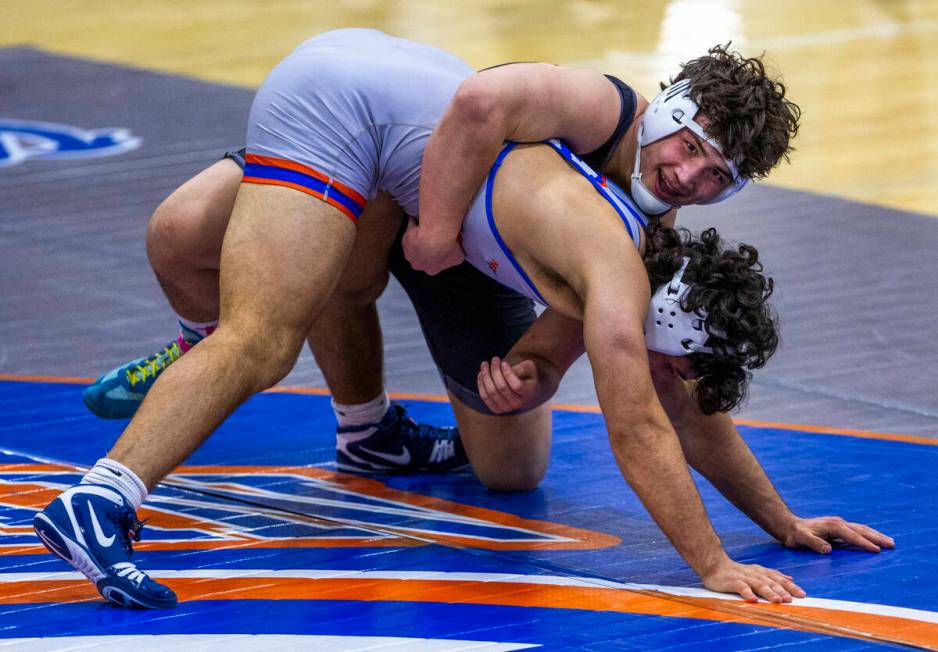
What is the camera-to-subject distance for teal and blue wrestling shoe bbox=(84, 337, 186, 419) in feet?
15.3

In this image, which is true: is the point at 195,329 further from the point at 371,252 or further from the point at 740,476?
the point at 740,476

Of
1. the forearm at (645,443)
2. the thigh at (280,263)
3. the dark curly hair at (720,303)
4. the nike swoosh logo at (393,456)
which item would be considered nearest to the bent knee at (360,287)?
the nike swoosh logo at (393,456)

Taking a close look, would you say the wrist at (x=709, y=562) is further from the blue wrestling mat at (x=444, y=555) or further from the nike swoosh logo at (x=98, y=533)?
the nike swoosh logo at (x=98, y=533)

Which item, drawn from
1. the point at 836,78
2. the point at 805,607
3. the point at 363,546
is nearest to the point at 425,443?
the point at 363,546

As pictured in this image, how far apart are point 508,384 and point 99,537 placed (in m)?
0.97

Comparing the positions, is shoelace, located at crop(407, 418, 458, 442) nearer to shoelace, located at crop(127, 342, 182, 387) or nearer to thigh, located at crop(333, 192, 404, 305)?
thigh, located at crop(333, 192, 404, 305)

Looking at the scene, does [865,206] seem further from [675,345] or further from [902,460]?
[675,345]

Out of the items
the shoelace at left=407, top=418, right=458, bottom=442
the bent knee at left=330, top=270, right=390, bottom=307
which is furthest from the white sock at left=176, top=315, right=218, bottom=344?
the shoelace at left=407, top=418, right=458, bottom=442

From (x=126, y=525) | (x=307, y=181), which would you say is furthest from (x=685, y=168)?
(x=126, y=525)

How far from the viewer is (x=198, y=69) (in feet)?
37.0

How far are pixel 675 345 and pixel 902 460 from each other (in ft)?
3.88

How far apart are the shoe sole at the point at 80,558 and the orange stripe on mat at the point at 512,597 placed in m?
0.15

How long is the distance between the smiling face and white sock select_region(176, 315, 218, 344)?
4.21 ft

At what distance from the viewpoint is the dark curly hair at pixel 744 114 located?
3811mm
